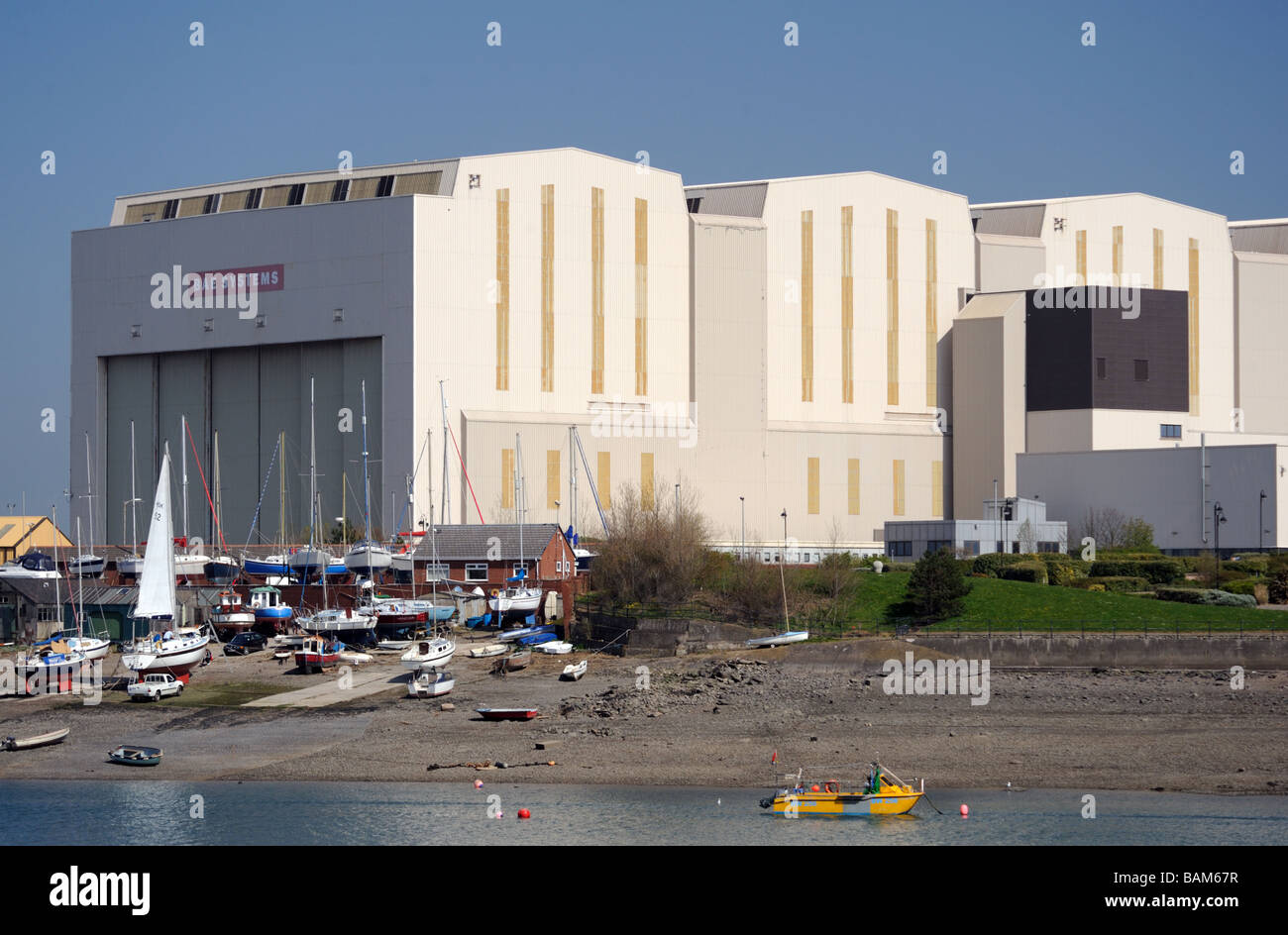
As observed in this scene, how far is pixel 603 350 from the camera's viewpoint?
309 ft

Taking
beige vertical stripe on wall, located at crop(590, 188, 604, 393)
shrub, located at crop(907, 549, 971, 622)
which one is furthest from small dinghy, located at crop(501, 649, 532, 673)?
beige vertical stripe on wall, located at crop(590, 188, 604, 393)

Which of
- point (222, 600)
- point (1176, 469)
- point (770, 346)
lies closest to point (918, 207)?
point (770, 346)

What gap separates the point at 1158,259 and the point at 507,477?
52874 millimetres

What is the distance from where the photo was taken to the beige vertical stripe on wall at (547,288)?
92.1 metres

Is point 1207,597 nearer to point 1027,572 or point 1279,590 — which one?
point 1279,590

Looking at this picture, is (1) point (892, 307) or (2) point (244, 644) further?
(1) point (892, 307)

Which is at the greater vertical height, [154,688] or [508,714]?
[154,688]

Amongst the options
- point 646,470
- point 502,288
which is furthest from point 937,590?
point 502,288

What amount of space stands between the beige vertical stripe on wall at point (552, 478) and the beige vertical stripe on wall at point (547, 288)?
13.7 ft

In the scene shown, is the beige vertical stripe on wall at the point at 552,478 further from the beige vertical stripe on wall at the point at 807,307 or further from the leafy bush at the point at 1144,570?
the leafy bush at the point at 1144,570

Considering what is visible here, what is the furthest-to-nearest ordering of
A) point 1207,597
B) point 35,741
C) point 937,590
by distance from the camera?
1. point 1207,597
2. point 937,590
3. point 35,741

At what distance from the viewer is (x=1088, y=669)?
158 ft

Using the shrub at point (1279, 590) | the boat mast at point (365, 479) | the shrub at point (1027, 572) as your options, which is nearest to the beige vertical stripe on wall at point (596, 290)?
the boat mast at point (365, 479)
